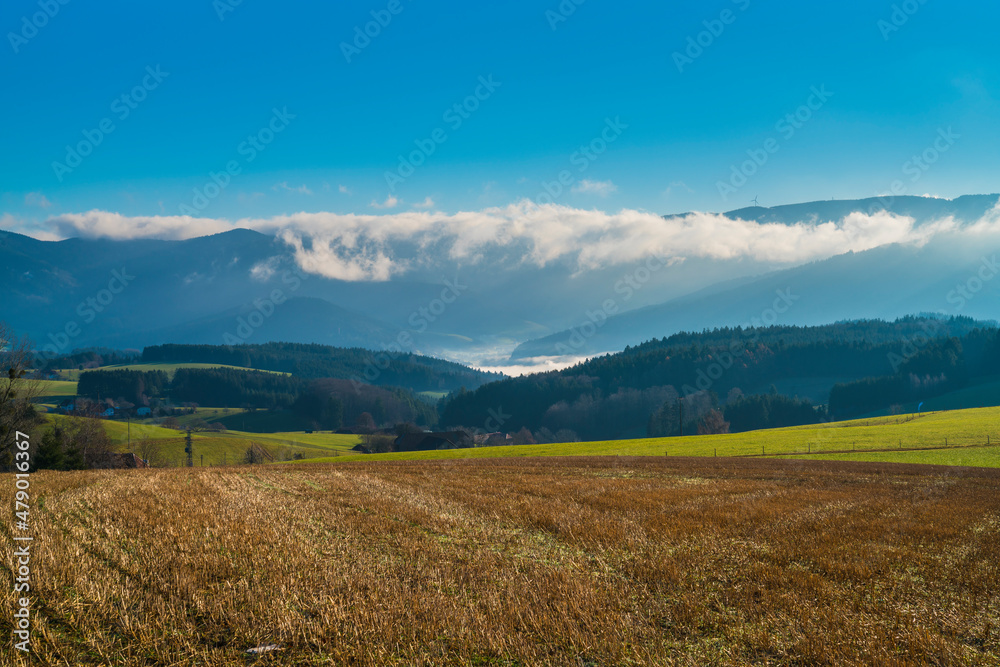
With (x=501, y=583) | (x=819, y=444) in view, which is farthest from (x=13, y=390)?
(x=819, y=444)

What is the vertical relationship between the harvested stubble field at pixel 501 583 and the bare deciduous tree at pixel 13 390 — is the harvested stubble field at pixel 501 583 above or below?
below

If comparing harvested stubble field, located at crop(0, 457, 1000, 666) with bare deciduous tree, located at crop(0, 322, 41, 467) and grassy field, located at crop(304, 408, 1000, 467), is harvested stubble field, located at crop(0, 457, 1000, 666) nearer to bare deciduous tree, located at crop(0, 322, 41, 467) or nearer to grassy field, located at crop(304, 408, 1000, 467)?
bare deciduous tree, located at crop(0, 322, 41, 467)

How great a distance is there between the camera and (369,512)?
19.0 m

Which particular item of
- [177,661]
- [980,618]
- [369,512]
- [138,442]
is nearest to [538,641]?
[177,661]

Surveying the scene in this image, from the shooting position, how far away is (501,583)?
10.8 meters

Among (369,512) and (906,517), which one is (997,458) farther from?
(369,512)

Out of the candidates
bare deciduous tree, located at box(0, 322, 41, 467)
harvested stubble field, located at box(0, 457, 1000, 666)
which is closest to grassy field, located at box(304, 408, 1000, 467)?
bare deciduous tree, located at box(0, 322, 41, 467)

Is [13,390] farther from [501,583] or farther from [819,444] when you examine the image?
[819,444]

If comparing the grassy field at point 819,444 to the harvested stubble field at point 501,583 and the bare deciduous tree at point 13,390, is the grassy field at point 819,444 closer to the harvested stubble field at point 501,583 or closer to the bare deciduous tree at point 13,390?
the bare deciduous tree at point 13,390

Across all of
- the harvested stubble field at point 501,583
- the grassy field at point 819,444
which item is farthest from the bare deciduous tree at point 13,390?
the grassy field at point 819,444

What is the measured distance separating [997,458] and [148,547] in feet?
191

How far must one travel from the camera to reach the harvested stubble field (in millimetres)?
8055

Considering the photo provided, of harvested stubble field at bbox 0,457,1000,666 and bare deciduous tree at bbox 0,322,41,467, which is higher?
bare deciduous tree at bbox 0,322,41,467

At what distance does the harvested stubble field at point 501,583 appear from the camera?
8.05 meters
